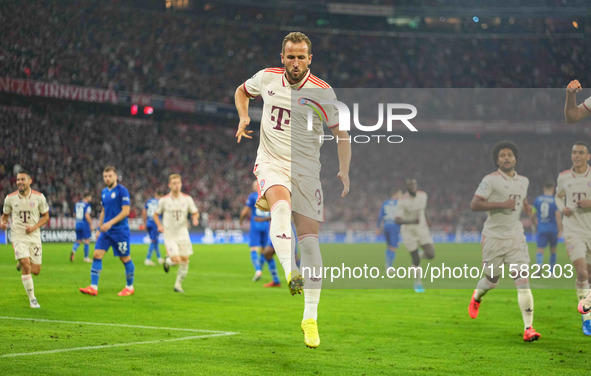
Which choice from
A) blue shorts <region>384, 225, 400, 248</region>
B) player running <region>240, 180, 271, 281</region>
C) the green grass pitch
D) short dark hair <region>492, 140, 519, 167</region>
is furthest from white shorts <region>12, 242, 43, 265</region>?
blue shorts <region>384, 225, 400, 248</region>

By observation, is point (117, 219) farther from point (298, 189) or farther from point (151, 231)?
point (151, 231)

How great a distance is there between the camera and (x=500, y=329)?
438 inches

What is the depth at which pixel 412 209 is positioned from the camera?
17.2 m

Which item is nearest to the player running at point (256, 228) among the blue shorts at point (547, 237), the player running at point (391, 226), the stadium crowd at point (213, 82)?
the player running at point (391, 226)

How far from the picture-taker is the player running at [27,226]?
12.1 m

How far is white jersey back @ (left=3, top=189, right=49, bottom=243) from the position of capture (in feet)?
40.2

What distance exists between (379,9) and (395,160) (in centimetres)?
1103

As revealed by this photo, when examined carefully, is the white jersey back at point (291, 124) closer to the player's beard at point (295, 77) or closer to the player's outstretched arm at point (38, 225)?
the player's beard at point (295, 77)

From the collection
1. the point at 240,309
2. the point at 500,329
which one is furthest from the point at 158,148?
the point at 500,329

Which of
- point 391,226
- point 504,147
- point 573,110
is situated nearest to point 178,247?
point 391,226

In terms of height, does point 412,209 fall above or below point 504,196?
above

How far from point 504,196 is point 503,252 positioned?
0.74 meters

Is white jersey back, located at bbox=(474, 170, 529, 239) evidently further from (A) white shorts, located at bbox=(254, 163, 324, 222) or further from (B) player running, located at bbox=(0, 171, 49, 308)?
(B) player running, located at bbox=(0, 171, 49, 308)

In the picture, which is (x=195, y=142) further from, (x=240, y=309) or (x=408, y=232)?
(x=240, y=309)
